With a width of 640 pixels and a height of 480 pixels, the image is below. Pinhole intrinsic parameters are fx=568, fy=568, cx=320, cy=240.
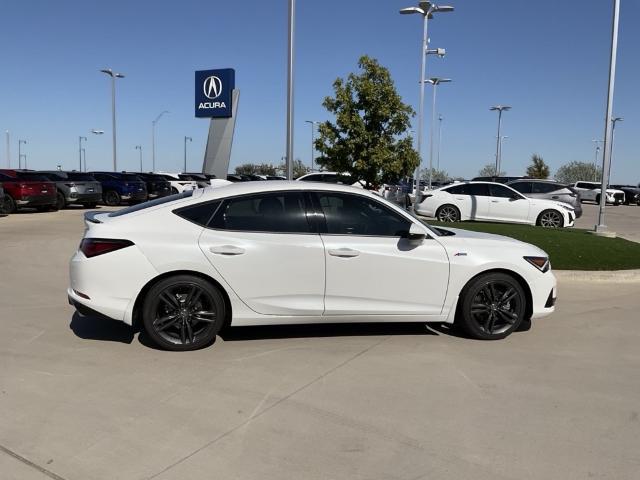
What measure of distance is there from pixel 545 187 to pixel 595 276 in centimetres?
1476

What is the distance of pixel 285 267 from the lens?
16.8ft

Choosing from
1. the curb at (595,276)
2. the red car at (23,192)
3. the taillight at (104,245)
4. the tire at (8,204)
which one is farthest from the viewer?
the red car at (23,192)

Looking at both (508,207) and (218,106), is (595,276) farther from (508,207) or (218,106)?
(218,106)

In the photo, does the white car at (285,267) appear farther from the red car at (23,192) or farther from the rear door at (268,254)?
the red car at (23,192)

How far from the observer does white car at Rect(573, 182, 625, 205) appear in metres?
38.3

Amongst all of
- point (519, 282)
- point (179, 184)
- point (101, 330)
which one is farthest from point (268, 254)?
point (179, 184)

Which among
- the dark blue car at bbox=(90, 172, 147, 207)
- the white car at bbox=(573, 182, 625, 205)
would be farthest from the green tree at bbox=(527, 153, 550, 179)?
the dark blue car at bbox=(90, 172, 147, 207)

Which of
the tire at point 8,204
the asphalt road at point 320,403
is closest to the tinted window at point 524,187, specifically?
the asphalt road at point 320,403

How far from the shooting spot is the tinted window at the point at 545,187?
22.4 m

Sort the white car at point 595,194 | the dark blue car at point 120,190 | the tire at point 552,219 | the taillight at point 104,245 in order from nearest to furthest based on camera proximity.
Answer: the taillight at point 104,245 → the tire at point 552,219 → the dark blue car at point 120,190 → the white car at point 595,194

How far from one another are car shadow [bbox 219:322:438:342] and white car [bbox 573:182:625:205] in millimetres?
36084

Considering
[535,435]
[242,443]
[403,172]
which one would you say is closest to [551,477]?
[535,435]

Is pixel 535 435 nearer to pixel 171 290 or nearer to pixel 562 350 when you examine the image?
pixel 562 350

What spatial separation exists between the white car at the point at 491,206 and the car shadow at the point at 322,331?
1236 cm
